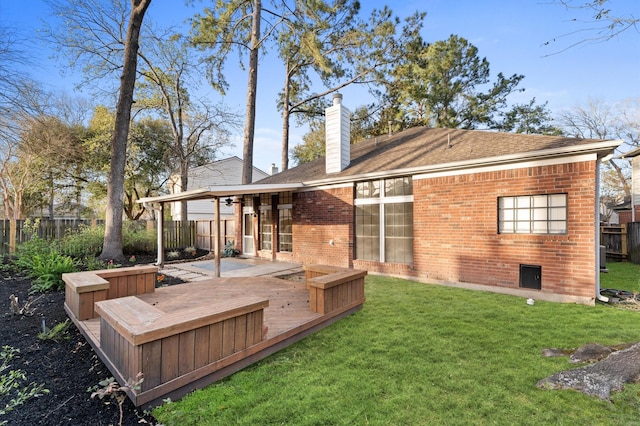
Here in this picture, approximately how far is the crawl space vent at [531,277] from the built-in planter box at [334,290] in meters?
3.50

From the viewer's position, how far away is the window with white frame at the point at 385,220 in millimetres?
8000

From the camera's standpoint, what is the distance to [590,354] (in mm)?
3361

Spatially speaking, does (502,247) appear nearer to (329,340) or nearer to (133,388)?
(329,340)

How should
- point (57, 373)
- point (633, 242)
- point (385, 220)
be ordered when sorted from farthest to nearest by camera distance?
point (633, 242), point (385, 220), point (57, 373)

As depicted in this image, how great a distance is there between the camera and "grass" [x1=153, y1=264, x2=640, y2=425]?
2.43m

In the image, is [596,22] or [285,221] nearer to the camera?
[596,22]

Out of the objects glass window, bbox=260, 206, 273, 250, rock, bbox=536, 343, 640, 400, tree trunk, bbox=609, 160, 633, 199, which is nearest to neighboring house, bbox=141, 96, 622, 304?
glass window, bbox=260, 206, 273, 250

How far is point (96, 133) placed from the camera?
757 inches

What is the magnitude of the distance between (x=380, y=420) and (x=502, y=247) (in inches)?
208

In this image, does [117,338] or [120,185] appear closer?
[117,338]

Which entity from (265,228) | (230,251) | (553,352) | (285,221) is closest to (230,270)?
(285,221)

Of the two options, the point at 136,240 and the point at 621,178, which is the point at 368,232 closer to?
the point at 136,240

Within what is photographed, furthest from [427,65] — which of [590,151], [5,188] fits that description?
[5,188]

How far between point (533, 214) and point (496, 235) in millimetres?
786
